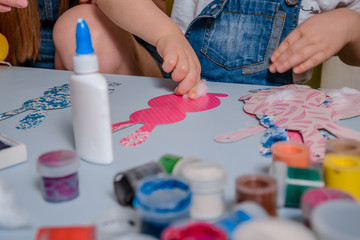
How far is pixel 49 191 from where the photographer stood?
44cm

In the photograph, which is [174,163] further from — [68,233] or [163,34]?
[163,34]

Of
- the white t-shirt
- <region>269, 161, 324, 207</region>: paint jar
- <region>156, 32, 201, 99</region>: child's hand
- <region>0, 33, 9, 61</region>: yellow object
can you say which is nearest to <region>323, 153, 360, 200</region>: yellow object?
<region>269, 161, 324, 207</region>: paint jar

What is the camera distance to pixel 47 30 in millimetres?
1350

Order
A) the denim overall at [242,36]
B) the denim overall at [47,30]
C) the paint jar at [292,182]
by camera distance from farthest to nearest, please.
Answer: the denim overall at [47,30]
the denim overall at [242,36]
the paint jar at [292,182]

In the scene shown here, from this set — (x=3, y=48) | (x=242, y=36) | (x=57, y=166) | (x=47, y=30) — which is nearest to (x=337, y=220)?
(x=57, y=166)

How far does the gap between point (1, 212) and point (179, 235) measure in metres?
0.19

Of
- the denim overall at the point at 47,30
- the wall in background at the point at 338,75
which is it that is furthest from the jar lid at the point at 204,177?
the wall in background at the point at 338,75

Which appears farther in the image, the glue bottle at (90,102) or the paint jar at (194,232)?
the glue bottle at (90,102)

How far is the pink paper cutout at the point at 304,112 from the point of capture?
1.89 ft

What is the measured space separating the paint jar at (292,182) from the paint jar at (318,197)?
30mm

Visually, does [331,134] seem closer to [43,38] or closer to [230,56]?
[230,56]

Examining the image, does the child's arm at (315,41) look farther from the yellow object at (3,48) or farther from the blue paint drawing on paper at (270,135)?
the yellow object at (3,48)

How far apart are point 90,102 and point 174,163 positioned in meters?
0.13

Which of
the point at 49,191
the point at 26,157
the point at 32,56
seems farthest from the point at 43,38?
the point at 49,191
